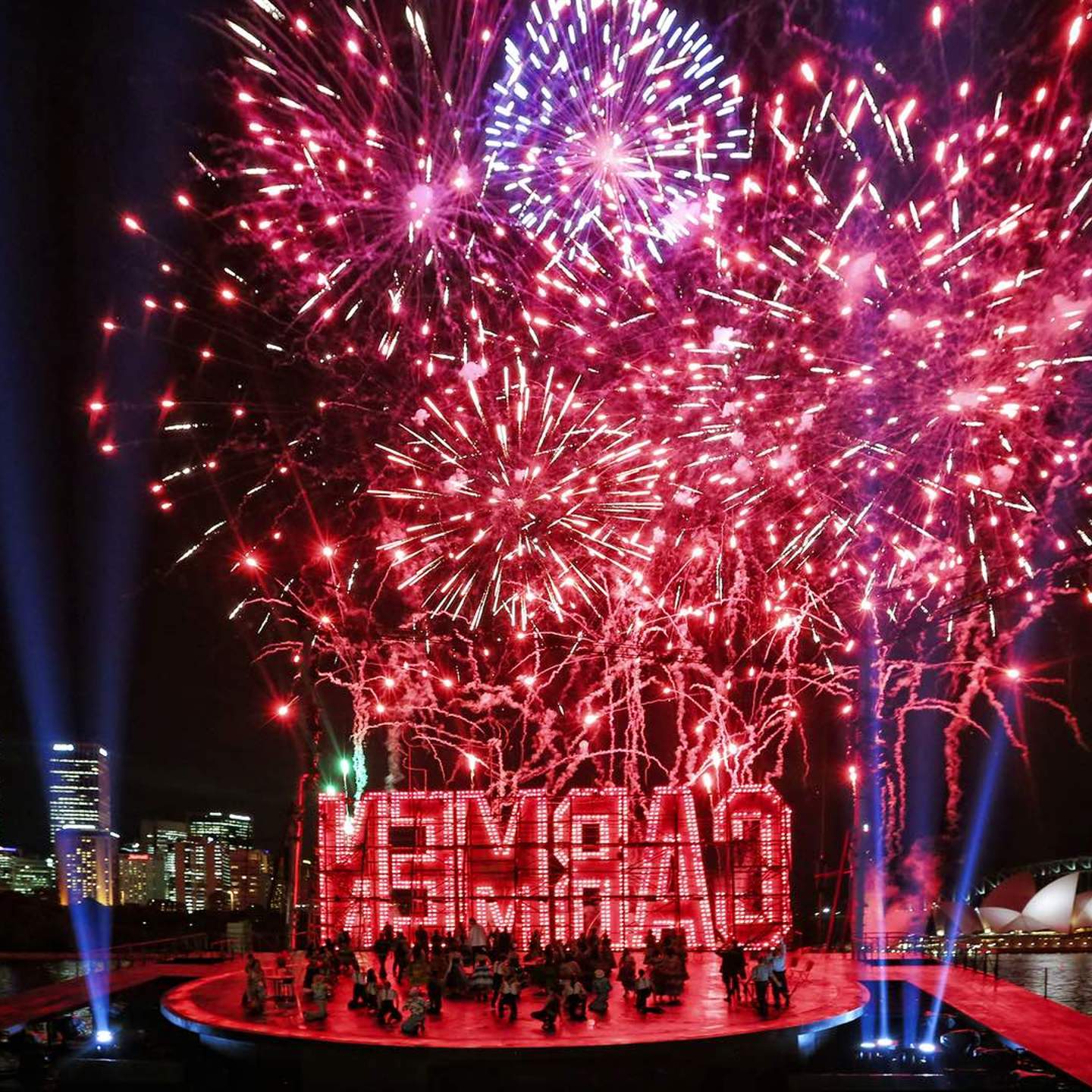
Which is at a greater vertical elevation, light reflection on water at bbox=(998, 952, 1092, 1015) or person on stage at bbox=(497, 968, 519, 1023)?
person on stage at bbox=(497, 968, 519, 1023)

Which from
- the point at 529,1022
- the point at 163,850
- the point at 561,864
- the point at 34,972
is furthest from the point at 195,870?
the point at 529,1022

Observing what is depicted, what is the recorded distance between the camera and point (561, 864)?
29.9 meters

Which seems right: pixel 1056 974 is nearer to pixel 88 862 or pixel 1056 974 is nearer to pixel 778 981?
pixel 778 981

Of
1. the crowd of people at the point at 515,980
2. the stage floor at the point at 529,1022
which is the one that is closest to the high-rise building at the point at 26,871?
the crowd of people at the point at 515,980

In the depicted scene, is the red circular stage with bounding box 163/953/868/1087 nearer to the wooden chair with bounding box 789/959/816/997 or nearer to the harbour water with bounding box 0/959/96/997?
the wooden chair with bounding box 789/959/816/997

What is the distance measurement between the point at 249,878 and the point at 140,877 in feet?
55.8

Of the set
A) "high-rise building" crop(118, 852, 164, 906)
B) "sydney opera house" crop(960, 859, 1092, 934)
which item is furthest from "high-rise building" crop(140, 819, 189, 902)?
"sydney opera house" crop(960, 859, 1092, 934)

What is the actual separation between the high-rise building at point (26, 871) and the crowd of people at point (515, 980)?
114 meters

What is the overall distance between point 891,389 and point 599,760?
14.3 m

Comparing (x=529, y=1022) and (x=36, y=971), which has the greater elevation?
(x=529, y=1022)

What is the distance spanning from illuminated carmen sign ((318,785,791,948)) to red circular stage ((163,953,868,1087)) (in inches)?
301

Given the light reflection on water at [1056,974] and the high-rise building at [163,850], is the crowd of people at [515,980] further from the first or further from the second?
the high-rise building at [163,850]

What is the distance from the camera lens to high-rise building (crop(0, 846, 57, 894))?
133875 mm

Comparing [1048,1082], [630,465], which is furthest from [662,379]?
[1048,1082]
